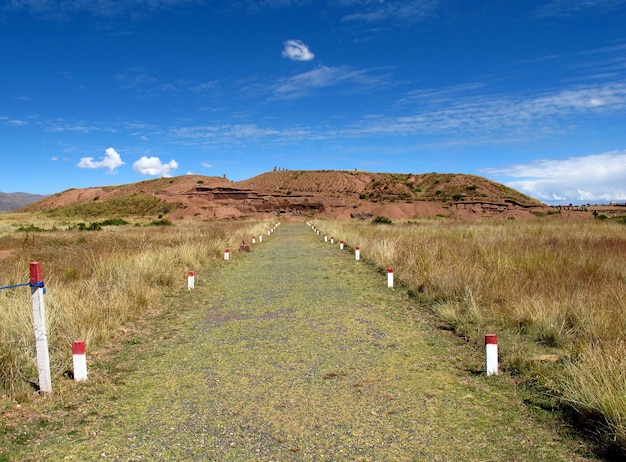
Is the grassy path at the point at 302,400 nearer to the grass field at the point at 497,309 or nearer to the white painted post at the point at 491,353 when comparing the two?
the white painted post at the point at 491,353

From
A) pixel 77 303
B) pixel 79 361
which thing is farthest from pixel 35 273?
pixel 77 303

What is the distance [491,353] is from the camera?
17.4ft

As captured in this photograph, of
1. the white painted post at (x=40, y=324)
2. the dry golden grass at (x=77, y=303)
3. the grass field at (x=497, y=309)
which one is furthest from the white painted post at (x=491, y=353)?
the dry golden grass at (x=77, y=303)

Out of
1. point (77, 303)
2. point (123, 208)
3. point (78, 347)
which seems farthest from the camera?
point (123, 208)

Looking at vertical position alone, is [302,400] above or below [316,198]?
below

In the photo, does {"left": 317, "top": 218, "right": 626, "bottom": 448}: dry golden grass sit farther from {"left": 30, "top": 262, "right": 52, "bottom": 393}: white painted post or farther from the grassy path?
{"left": 30, "top": 262, "right": 52, "bottom": 393}: white painted post

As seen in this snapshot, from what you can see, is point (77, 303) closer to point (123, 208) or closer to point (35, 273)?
point (35, 273)

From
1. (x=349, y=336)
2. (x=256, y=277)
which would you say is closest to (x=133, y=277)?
(x=256, y=277)

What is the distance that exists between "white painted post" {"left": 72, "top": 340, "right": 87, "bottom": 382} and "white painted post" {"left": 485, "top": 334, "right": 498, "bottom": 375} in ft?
15.1

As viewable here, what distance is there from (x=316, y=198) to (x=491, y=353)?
83.9 meters

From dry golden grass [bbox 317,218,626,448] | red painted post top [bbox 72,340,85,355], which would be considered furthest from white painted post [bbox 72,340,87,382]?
dry golden grass [bbox 317,218,626,448]

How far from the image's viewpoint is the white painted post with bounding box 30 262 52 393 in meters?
4.67

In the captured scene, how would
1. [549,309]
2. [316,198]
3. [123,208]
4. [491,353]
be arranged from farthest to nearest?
1. [316,198]
2. [123,208]
3. [549,309]
4. [491,353]

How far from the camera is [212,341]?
694cm
